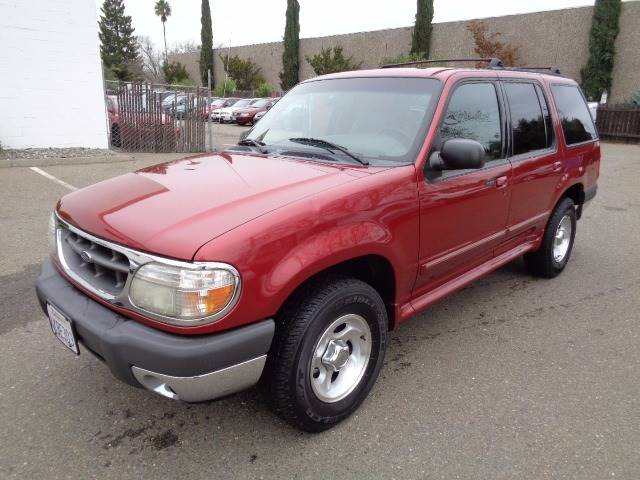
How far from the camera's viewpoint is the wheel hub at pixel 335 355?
2.48 meters

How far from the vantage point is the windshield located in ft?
9.50

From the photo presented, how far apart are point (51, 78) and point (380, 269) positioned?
10.7 meters

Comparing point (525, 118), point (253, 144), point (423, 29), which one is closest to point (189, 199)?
point (253, 144)

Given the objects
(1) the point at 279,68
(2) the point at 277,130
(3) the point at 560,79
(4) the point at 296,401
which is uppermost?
(1) the point at 279,68

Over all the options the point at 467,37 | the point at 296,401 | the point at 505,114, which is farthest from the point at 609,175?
the point at 467,37

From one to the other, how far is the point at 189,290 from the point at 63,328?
886mm

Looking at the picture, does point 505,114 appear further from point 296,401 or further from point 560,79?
point 296,401

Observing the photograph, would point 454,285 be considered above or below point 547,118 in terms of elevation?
below

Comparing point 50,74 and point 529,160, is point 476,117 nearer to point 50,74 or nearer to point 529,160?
point 529,160

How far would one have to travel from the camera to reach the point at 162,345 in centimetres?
194

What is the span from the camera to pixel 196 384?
1.98m

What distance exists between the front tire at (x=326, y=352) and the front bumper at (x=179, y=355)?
163 millimetres

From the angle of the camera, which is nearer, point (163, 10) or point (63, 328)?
point (63, 328)

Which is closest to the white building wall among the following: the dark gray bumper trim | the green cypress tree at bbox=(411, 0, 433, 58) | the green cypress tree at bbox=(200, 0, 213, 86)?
the dark gray bumper trim
